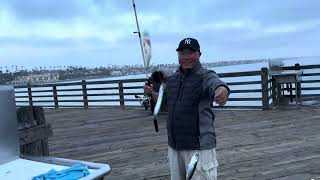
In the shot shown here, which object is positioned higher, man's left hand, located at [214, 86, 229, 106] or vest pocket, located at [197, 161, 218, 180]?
man's left hand, located at [214, 86, 229, 106]

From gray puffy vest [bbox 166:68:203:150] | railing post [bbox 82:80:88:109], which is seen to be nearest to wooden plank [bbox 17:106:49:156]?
gray puffy vest [bbox 166:68:203:150]

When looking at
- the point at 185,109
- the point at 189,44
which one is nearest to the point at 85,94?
the point at 185,109

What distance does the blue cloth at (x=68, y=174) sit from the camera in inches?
131

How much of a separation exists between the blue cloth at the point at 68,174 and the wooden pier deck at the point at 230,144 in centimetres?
265

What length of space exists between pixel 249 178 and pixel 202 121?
8.12 feet

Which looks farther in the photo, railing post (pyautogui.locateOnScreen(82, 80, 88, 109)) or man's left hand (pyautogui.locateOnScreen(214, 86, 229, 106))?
railing post (pyautogui.locateOnScreen(82, 80, 88, 109))

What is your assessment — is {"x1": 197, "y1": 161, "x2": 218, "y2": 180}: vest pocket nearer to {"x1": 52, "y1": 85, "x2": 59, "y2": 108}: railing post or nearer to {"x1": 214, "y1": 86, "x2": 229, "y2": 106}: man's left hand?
{"x1": 214, "y1": 86, "x2": 229, "y2": 106}: man's left hand

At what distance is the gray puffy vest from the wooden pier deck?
2.39 meters

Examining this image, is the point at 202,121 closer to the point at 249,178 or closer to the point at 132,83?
the point at 249,178

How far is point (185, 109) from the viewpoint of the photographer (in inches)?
139

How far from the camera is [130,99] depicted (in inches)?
648

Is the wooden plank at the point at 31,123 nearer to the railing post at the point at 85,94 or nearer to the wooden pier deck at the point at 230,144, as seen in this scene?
the wooden pier deck at the point at 230,144

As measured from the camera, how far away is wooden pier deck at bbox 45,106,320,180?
6156 mm

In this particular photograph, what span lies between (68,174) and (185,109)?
100 centimetres
